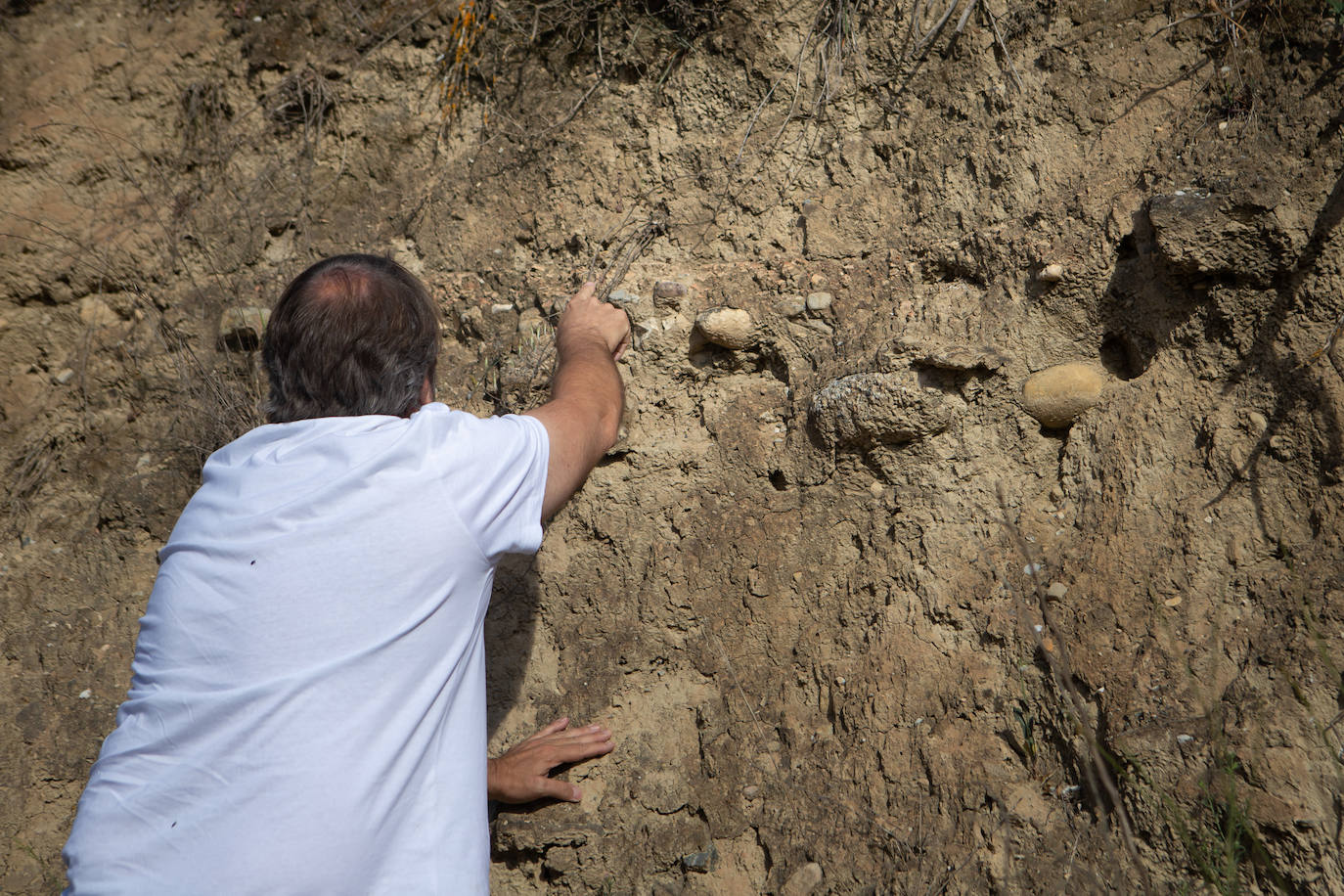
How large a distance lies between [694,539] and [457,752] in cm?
91

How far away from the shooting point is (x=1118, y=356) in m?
2.27

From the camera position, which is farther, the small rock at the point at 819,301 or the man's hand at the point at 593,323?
the small rock at the point at 819,301

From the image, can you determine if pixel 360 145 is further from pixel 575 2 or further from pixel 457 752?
pixel 457 752

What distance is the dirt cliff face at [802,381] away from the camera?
6.35 feet

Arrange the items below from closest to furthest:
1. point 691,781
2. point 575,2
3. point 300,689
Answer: point 300,689
point 691,781
point 575,2

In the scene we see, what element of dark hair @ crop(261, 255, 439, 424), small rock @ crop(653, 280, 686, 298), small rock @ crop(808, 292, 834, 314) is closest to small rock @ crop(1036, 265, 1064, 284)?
small rock @ crop(808, 292, 834, 314)

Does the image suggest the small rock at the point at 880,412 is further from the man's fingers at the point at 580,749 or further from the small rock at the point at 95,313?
the small rock at the point at 95,313

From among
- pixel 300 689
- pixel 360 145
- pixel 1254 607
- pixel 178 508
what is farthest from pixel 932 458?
pixel 178 508

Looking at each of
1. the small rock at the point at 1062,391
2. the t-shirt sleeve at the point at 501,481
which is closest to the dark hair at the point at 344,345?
the t-shirt sleeve at the point at 501,481

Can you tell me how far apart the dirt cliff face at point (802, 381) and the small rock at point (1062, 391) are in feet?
0.06

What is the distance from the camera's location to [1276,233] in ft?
6.48

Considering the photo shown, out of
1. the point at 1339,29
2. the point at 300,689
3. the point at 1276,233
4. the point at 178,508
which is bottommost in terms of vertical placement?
the point at 178,508

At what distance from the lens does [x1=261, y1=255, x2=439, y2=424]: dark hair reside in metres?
1.67

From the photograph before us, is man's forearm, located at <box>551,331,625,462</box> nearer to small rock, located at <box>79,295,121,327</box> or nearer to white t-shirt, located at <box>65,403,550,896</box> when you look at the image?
white t-shirt, located at <box>65,403,550,896</box>
